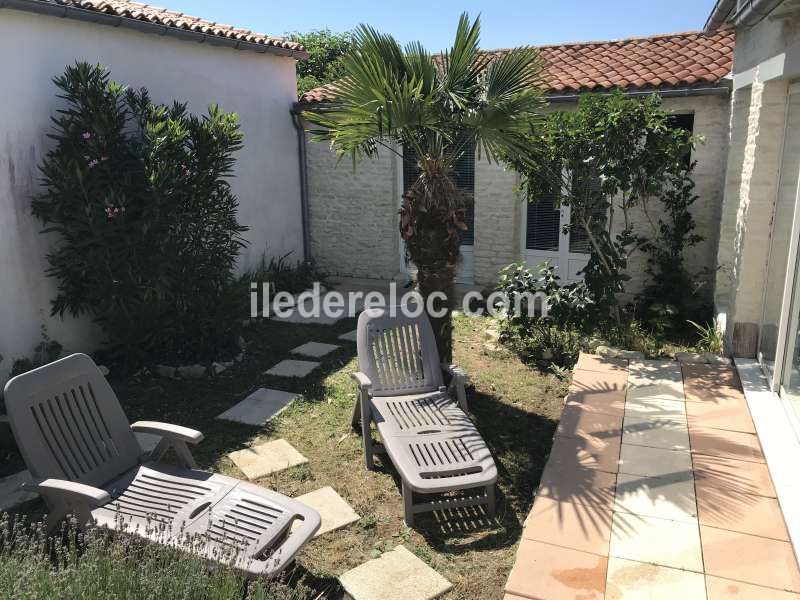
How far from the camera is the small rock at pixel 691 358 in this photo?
7222mm

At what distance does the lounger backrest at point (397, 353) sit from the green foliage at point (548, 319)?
7.48ft

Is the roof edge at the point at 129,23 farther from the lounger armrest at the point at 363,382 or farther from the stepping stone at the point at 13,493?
the lounger armrest at the point at 363,382

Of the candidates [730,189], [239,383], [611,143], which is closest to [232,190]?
[239,383]

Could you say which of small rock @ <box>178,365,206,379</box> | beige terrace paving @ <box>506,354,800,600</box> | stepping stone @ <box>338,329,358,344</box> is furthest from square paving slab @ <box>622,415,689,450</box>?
small rock @ <box>178,365,206,379</box>

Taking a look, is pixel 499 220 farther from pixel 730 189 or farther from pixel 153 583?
pixel 153 583

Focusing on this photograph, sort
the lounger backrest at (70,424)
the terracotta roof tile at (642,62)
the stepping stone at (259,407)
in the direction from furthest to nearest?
1. the terracotta roof tile at (642,62)
2. the stepping stone at (259,407)
3. the lounger backrest at (70,424)

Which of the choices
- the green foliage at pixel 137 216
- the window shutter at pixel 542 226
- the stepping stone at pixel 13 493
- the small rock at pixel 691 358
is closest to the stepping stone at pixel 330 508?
the stepping stone at pixel 13 493

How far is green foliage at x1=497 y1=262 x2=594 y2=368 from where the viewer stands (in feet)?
25.9

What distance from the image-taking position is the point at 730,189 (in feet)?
26.2

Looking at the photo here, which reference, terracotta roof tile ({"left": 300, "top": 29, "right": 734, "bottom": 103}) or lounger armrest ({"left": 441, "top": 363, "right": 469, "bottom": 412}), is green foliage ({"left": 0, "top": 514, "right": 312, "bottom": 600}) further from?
terracotta roof tile ({"left": 300, "top": 29, "right": 734, "bottom": 103})

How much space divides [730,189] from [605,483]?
16.5 feet

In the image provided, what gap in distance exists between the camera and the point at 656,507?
4449mm

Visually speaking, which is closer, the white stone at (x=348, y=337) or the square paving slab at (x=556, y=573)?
the square paving slab at (x=556, y=573)

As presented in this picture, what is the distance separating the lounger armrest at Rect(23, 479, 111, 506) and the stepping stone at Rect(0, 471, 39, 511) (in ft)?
3.34
